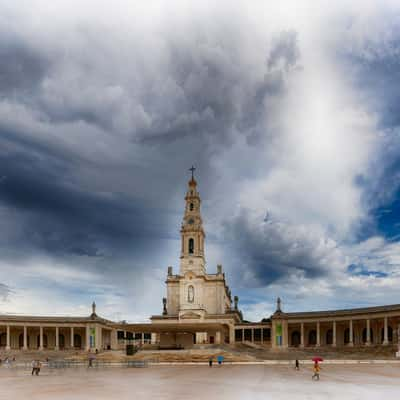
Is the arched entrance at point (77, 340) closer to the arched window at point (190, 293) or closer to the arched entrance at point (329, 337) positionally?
the arched window at point (190, 293)

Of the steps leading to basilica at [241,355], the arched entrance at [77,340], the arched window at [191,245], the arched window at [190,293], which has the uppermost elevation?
the arched window at [191,245]

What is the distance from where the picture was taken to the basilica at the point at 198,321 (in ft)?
277

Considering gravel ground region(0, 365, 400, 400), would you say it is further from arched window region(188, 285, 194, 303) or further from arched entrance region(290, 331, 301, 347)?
arched window region(188, 285, 194, 303)

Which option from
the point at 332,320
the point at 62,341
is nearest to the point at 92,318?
the point at 62,341

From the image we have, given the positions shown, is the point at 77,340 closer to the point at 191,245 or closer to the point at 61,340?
the point at 61,340

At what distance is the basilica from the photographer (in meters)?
84.4

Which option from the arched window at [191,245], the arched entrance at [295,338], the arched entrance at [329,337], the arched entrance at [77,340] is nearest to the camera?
the arched entrance at [329,337]

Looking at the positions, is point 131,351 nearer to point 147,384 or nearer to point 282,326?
point 282,326

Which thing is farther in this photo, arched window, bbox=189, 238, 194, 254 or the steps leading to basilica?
arched window, bbox=189, 238, 194, 254

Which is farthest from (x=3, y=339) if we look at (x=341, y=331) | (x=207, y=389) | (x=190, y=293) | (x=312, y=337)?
(x=207, y=389)

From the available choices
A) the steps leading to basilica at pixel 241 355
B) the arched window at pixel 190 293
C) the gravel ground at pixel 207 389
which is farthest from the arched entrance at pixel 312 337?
the gravel ground at pixel 207 389

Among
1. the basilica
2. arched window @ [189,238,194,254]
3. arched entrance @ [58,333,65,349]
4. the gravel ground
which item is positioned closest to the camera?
the gravel ground

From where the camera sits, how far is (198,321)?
9619 cm

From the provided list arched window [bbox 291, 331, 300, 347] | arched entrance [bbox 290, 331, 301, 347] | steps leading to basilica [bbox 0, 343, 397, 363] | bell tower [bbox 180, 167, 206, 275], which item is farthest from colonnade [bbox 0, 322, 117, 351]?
arched window [bbox 291, 331, 300, 347]
